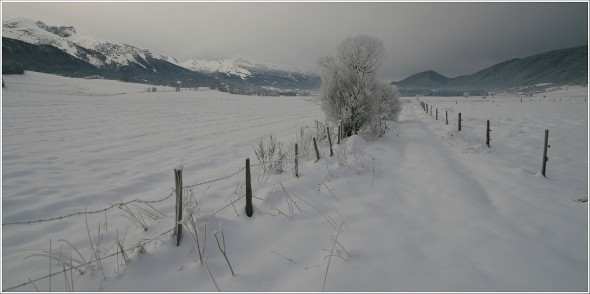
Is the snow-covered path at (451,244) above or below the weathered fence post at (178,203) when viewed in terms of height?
below

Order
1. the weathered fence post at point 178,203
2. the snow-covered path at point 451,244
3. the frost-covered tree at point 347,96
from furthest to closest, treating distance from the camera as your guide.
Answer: the frost-covered tree at point 347,96 → the weathered fence post at point 178,203 → the snow-covered path at point 451,244

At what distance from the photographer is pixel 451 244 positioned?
3.40 metres

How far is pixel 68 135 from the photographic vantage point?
10.6 metres

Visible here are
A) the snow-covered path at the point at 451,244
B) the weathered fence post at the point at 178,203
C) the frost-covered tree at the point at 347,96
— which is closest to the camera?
the snow-covered path at the point at 451,244

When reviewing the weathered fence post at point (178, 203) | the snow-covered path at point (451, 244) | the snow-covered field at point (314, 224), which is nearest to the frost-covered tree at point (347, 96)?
the snow-covered field at point (314, 224)

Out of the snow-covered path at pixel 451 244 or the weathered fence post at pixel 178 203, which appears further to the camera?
the weathered fence post at pixel 178 203

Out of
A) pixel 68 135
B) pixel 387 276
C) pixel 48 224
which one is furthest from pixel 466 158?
pixel 68 135

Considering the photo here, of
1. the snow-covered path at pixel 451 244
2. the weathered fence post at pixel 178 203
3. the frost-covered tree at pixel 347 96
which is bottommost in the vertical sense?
the snow-covered path at pixel 451 244

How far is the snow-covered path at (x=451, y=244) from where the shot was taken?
280cm

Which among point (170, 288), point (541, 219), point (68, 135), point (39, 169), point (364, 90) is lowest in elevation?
point (170, 288)

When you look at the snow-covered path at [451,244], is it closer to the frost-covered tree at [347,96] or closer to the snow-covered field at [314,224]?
the snow-covered field at [314,224]

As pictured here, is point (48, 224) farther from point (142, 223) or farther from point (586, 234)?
point (586, 234)

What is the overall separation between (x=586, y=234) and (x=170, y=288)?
528cm

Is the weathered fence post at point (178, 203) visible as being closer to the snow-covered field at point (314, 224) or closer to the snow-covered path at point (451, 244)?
the snow-covered field at point (314, 224)
